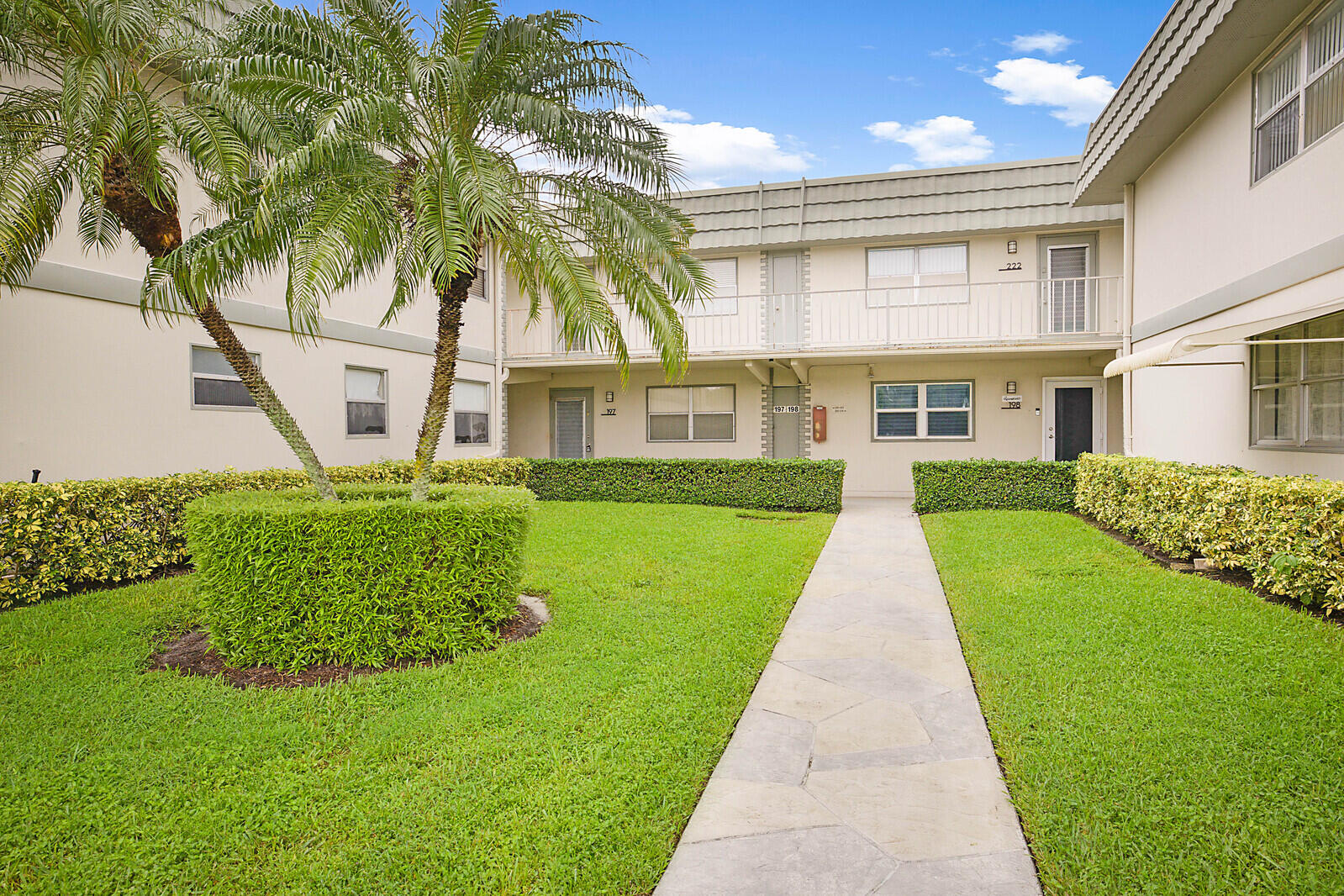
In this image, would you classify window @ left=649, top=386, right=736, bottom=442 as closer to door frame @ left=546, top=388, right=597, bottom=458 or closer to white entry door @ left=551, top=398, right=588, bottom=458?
door frame @ left=546, top=388, right=597, bottom=458

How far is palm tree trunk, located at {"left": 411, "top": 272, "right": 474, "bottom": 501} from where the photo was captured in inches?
214

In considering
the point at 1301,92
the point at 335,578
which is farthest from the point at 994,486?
the point at 335,578

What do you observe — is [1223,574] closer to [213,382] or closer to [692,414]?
[213,382]

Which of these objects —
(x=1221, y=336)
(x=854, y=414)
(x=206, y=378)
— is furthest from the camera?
(x=854, y=414)

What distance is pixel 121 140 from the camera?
454 centimetres

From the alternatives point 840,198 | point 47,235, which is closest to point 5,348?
point 47,235

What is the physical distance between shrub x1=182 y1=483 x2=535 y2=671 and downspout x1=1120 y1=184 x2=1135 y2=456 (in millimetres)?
9857

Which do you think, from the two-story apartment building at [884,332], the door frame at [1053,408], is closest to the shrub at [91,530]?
the two-story apartment building at [884,332]

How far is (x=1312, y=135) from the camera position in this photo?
625cm

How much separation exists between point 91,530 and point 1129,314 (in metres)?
13.4

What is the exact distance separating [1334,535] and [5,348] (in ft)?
35.5

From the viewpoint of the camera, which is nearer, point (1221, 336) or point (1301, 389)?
point (1221, 336)

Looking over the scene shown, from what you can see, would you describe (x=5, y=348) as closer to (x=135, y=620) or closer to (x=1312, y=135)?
(x=135, y=620)

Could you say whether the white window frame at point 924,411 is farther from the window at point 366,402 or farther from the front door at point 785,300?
the window at point 366,402
